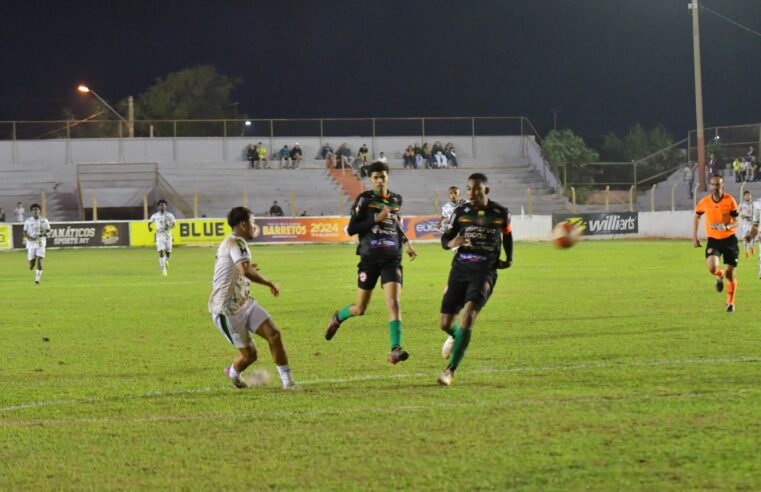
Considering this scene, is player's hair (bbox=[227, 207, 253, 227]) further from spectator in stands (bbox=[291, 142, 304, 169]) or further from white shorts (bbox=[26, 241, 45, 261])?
spectator in stands (bbox=[291, 142, 304, 169])

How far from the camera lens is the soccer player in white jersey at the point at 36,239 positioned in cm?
2812

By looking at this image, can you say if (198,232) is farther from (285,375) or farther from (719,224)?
(285,375)

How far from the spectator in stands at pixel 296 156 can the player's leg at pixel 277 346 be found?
183ft

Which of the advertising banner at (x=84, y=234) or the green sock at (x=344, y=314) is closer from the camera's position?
the green sock at (x=344, y=314)

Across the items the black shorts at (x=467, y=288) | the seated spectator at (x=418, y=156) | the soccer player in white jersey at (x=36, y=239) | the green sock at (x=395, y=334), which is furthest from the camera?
the seated spectator at (x=418, y=156)

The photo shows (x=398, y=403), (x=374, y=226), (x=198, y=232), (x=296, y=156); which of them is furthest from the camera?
(x=296, y=156)

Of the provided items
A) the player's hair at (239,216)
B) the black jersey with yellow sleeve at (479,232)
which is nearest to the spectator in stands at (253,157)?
the black jersey with yellow sleeve at (479,232)

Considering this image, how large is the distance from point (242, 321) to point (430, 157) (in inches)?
2273

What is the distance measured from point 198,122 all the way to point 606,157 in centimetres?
5867

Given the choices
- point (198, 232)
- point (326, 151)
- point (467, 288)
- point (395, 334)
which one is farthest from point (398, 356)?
point (326, 151)

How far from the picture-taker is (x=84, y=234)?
169 ft

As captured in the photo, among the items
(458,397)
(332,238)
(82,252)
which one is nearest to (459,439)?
(458,397)

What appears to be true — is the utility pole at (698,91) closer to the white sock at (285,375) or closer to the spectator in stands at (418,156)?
the spectator in stands at (418,156)

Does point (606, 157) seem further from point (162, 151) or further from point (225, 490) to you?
point (225, 490)
